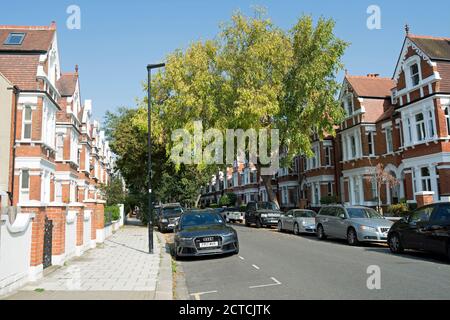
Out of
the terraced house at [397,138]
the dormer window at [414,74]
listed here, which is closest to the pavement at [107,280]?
the terraced house at [397,138]

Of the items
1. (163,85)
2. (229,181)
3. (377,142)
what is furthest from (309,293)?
(229,181)

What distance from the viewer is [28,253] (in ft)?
28.9

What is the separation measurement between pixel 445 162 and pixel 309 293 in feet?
62.9

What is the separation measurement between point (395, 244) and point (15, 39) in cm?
2378

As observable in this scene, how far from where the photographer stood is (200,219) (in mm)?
14156

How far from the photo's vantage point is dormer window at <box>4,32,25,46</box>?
2400 cm

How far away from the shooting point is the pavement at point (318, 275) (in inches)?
294

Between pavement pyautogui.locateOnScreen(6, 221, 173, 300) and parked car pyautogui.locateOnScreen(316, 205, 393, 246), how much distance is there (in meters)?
7.38

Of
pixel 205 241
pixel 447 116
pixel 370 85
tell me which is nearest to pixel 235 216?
pixel 370 85

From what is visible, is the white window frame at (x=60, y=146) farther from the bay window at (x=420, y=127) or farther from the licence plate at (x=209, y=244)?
the bay window at (x=420, y=127)

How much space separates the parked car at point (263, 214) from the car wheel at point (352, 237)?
9994mm

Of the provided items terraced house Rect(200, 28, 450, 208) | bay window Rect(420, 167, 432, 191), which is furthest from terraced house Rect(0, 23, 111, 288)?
bay window Rect(420, 167, 432, 191)
